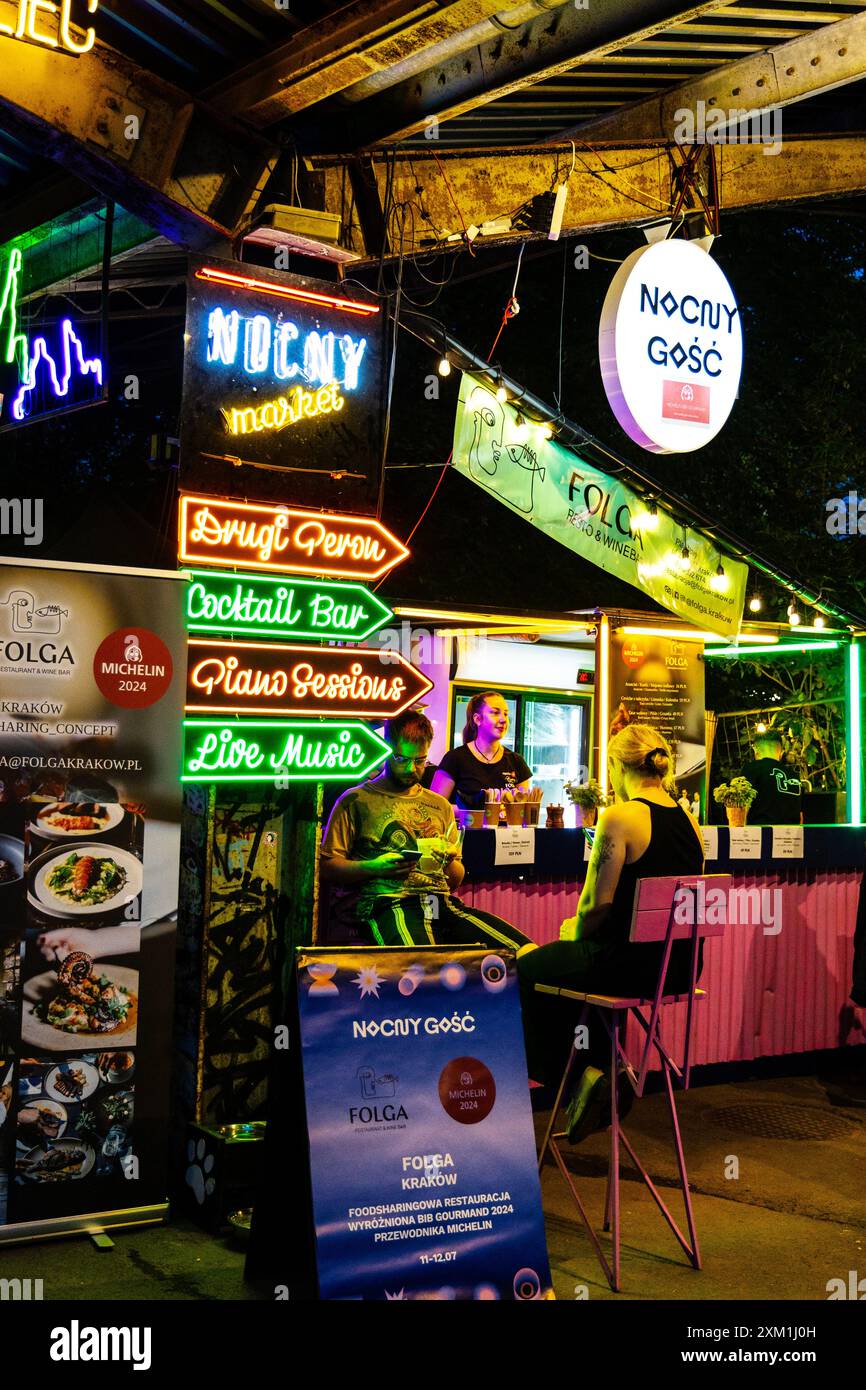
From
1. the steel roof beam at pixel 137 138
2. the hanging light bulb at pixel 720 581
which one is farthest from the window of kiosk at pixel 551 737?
the steel roof beam at pixel 137 138

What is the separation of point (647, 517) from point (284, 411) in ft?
13.8

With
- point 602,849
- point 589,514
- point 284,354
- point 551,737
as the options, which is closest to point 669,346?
point 284,354

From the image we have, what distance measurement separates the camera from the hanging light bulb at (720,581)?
32.8ft

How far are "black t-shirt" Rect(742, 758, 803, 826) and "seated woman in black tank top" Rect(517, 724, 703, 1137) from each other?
12.0 ft

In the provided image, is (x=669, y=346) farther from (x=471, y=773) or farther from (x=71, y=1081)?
(x=71, y=1081)

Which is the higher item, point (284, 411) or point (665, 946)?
point (284, 411)

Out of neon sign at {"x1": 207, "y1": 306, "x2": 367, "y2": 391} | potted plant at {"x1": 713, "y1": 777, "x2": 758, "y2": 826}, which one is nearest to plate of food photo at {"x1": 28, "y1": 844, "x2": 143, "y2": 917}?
neon sign at {"x1": 207, "y1": 306, "x2": 367, "y2": 391}

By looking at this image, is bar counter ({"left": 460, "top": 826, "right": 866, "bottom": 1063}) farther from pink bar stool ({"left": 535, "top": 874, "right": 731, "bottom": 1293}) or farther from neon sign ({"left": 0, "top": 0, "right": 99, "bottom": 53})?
neon sign ({"left": 0, "top": 0, "right": 99, "bottom": 53})

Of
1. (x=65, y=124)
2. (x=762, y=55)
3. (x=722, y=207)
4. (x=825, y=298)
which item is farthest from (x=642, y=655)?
(x=825, y=298)

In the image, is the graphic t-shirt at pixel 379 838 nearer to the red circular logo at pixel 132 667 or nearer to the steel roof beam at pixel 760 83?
the red circular logo at pixel 132 667

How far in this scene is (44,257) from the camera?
339 inches

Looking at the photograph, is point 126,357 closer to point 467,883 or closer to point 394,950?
point 467,883

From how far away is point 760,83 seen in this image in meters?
6.36
